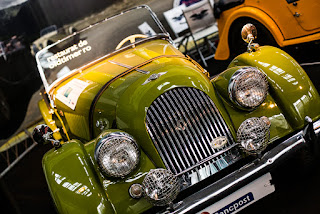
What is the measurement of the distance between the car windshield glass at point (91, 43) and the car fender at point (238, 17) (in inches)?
64.9

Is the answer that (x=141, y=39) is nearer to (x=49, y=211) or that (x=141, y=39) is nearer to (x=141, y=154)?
(x=141, y=154)

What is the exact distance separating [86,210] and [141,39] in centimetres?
214

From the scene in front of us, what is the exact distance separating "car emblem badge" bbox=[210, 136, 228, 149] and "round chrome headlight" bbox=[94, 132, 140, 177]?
21.0 inches

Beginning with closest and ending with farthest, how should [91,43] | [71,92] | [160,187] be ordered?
[160,187] < [71,92] < [91,43]

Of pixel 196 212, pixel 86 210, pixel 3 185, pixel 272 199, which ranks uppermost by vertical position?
pixel 3 185

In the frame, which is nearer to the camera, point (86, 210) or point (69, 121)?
point (86, 210)

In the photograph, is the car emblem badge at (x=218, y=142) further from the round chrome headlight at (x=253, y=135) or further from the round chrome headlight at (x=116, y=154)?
the round chrome headlight at (x=116, y=154)

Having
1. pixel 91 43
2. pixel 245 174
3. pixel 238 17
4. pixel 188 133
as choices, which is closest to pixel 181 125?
pixel 188 133

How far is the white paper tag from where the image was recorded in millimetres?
3202

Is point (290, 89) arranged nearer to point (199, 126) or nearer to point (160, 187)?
point (199, 126)

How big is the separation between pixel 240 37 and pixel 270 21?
2.37 ft

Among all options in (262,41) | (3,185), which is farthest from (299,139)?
(262,41)

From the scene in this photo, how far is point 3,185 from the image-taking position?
1034 millimetres

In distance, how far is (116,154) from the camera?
2109 mm
